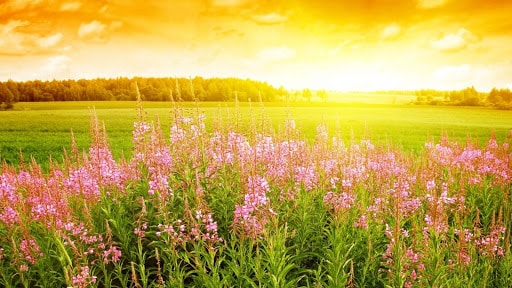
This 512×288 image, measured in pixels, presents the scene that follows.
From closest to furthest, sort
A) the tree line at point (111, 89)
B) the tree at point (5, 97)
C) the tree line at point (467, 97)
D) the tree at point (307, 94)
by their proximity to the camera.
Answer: the tree at point (5, 97), the tree line at point (467, 97), the tree line at point (111, 89), the tree at point (307, 94)

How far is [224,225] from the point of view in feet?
17.6

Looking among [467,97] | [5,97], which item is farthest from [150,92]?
[467,97]

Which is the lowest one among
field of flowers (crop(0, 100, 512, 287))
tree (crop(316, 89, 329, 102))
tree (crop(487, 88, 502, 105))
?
field of flowers (crop(0, 100, 512, 287))

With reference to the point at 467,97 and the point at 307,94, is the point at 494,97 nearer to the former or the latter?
the point at 467,97

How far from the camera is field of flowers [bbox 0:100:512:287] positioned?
14.5 ft

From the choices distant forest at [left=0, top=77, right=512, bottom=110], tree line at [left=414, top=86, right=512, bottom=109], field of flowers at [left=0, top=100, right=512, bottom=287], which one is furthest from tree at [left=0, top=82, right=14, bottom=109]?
tree line at [left=414, top=86, right=512, bottom=109]

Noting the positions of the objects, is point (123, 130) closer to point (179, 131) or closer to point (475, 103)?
point (179, 131)

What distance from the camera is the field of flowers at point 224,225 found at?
14.5 feet

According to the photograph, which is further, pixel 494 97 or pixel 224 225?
pixel 494 97

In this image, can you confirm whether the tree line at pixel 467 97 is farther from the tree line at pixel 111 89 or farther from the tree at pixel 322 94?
the tree line at pixel 111 89

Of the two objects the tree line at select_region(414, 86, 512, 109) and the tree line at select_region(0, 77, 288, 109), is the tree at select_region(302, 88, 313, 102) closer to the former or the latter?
the tree line at select_region(0, 77, 288, 109)

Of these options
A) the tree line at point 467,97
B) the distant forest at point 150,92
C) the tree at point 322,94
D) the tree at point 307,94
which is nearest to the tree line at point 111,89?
the distant forest at point 150,92

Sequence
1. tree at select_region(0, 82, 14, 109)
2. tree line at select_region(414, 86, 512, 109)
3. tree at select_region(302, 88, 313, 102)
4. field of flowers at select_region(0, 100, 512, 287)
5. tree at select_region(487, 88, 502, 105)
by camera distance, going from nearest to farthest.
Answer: field of flowers at select_region(0, 100, 512, 287)
tree at select_region(0, 82, 14, 109)
tree line at select_region(414, 86, 512, 109)
tree at select_region(487, 88, 502, 105)
tree at select_region(302, 88, 313, 102)

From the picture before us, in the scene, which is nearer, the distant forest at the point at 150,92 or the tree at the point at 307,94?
the distant forest at the point at 150,92
